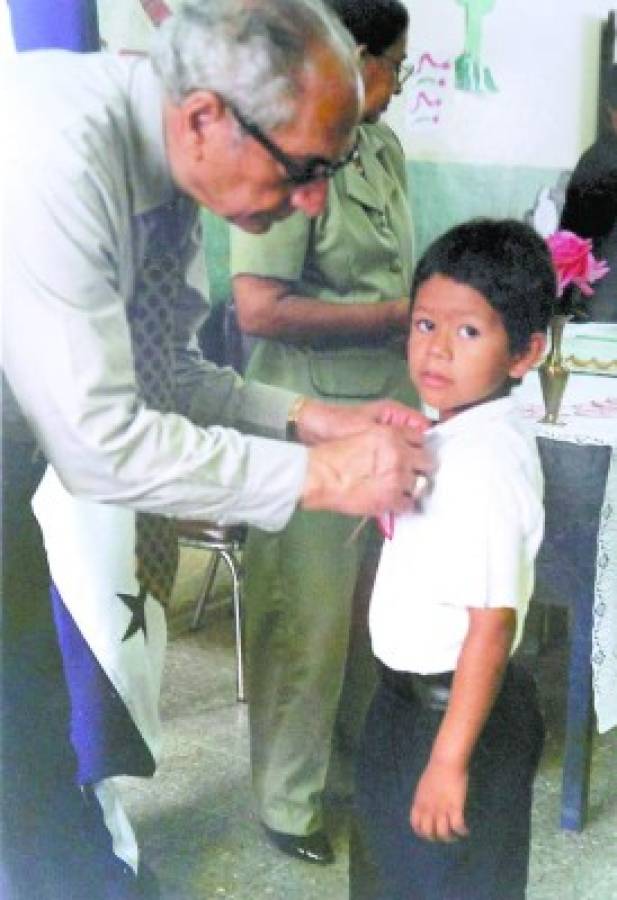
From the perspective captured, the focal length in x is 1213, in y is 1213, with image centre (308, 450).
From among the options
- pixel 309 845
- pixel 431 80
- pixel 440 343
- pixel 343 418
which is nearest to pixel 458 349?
pixel 440 343

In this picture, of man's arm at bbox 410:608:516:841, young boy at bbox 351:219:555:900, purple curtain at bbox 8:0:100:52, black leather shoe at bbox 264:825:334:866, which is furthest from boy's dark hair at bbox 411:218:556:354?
black leather shoe at bbox 264:825:334:866

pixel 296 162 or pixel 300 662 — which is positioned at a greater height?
pixel 296 162

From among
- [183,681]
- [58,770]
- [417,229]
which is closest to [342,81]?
[417,229]

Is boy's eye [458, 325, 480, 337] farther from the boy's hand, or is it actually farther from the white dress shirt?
the boy's hand

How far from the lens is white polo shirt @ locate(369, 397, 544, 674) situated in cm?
86

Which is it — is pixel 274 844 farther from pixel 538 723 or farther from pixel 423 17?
pixel 423 17

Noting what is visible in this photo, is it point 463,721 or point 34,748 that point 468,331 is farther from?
point 34,748

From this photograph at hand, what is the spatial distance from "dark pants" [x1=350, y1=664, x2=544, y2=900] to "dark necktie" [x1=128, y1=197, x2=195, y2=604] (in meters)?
0.24

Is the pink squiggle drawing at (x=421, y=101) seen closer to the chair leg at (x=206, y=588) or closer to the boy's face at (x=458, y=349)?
the boy's face at (x=458, y=349)

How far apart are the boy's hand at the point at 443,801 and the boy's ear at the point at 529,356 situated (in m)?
0.29

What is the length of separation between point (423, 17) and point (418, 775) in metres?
0.58

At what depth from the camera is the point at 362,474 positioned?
84 centimetres

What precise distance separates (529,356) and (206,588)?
1.05ft

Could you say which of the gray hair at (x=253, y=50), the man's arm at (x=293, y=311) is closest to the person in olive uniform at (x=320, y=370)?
the man's arm at (x=293, y=311)
